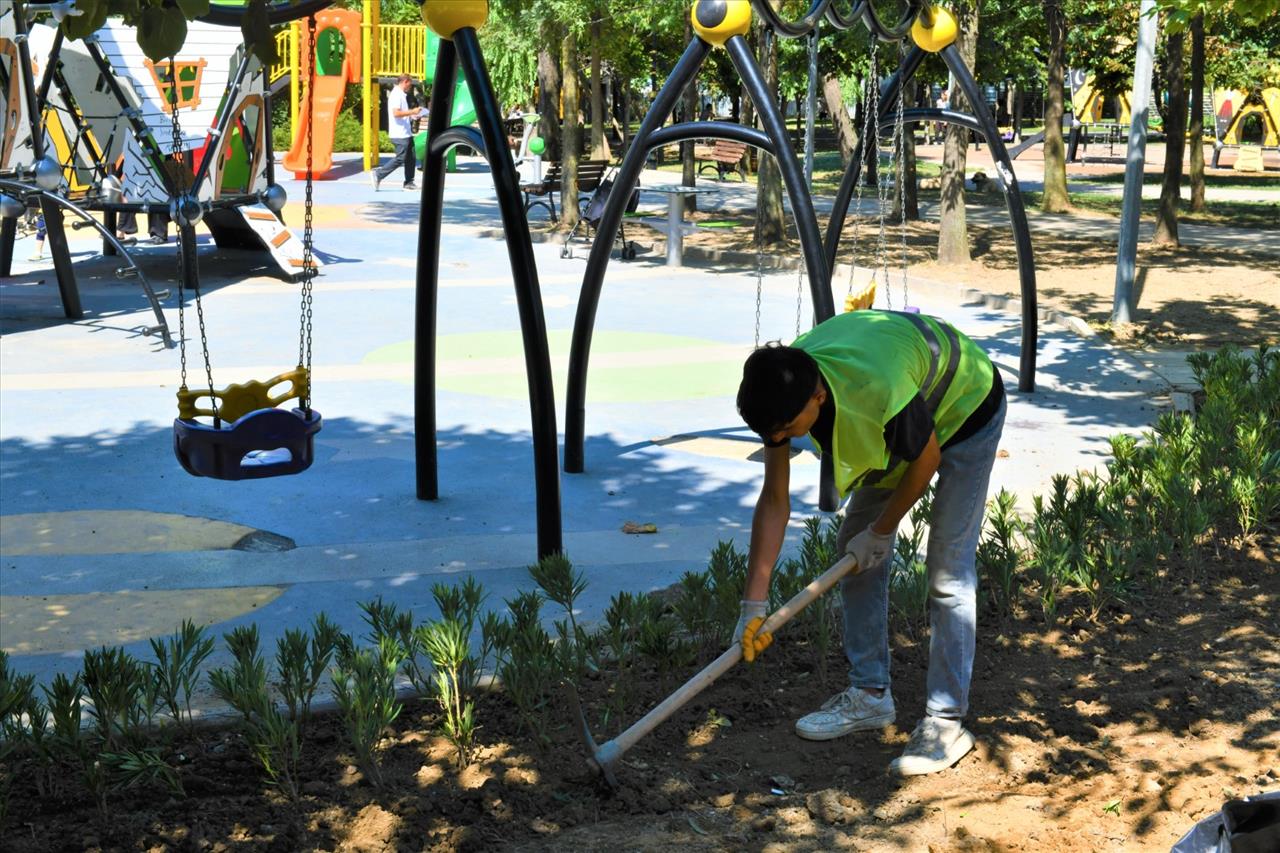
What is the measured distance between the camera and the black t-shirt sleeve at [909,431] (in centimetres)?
362

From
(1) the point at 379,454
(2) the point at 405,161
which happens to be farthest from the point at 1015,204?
(2) the point at 405,161

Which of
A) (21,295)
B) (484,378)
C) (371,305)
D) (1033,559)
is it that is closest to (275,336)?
(371,305)

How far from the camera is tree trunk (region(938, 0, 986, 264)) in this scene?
1586 centimetres

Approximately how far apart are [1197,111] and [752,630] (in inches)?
738

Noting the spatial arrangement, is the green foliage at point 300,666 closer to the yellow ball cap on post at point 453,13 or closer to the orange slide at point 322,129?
the yellow ball cap on post at point 453,13

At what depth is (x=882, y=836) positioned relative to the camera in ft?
12.2

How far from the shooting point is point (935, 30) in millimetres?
8391

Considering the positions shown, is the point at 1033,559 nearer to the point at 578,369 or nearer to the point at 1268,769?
the point at 1268,769

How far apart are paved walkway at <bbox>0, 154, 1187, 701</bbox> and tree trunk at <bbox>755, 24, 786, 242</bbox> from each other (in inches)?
82.0

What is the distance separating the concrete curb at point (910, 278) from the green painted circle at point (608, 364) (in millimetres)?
1000

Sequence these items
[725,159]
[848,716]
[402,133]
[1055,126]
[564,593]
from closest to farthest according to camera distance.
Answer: [848,716] < [564,593] < [1055,126] < [725,159] < [402,133]

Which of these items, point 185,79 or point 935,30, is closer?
point 935,30

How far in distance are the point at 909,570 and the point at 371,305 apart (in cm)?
952

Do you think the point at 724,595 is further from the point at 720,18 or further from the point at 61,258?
the point at 61,258
